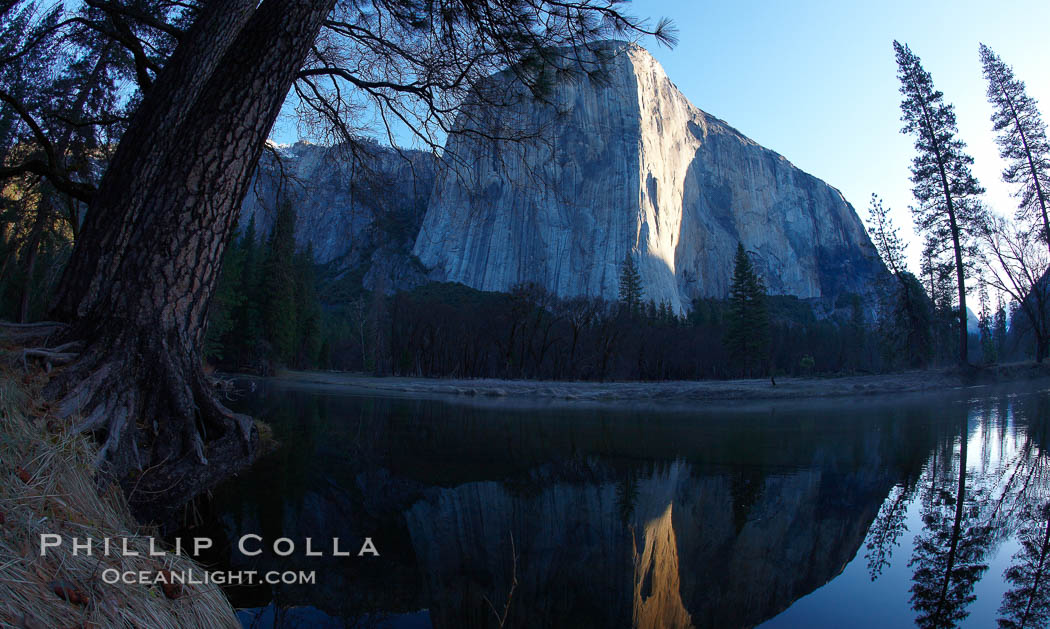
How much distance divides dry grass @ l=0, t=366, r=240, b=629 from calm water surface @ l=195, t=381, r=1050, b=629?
32.7 inches

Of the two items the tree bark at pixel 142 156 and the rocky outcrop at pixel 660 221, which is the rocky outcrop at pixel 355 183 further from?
the rocky outcrop at pixel 660 221

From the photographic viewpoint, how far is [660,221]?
95.0 metres

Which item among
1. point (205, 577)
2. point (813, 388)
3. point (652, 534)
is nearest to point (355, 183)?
point (205, 577)

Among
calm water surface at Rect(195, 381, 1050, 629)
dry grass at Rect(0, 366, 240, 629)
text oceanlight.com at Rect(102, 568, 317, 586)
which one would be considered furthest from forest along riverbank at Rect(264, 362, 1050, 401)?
dry grass at Rect(0, 366, 240, 629)

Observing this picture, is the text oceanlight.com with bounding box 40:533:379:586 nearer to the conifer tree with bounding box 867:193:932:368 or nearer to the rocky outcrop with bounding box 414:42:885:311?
the conifer tree with bounding box 867:193:932:368

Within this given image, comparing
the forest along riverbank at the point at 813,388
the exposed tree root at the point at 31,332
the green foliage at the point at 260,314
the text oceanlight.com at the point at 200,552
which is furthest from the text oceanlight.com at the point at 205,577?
the green foliage at the point at 260,314

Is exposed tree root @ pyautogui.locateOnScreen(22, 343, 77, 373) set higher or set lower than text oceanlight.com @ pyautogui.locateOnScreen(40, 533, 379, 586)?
higher

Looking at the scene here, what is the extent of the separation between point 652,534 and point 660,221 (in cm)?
9605

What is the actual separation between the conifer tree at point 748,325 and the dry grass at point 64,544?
50.1 meters

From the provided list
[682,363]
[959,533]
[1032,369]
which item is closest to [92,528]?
[959,533]

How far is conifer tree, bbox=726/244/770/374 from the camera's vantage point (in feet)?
155

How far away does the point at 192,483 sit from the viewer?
3.05 meters

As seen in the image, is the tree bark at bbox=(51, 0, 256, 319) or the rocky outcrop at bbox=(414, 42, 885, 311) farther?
the rocky outcrop at bbox=(414, 42, 885, 311)

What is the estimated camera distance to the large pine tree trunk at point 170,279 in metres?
2.88
